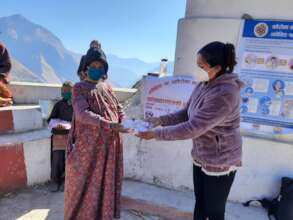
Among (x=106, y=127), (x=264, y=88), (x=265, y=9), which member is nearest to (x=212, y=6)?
(x=265, y=9)

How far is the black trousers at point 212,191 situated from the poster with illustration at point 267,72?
1200mm

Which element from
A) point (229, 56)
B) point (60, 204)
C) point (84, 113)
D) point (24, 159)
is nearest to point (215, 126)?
point (229, 56)

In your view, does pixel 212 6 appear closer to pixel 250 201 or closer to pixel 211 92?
pixel 211 92

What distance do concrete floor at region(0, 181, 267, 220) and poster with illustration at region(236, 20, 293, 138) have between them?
0.96 meters

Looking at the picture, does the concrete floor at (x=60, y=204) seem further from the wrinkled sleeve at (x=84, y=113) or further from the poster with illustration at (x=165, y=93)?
the wrinkled sleeve at (x=84, y=113)

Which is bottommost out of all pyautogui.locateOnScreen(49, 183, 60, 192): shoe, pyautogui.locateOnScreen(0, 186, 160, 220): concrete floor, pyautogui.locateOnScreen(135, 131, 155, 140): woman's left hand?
pyautogui.locateOnScreen(0, 186, 160, 220): concrete floor

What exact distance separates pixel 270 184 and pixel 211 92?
Answer: 184 centimetres

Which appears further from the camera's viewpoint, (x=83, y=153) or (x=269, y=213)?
(x=269, y=213)

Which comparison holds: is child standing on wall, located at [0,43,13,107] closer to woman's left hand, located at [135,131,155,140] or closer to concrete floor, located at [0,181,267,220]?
concrete floor, located at [0,181,267,220]

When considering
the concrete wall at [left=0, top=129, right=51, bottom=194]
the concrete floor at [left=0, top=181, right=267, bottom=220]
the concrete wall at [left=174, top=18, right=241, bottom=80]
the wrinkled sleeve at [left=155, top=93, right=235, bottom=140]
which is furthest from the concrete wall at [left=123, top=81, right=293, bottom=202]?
the wrinkled sleeve at [left=155, top=93, right=235, bottom=140]

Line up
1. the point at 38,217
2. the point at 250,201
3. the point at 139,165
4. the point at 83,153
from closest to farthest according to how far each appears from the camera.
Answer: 1. the point at 83,153
2. the point at 38,217
3. the point at 250,201
4. the point at 139,165

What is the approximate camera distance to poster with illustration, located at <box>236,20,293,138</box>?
240 centimetres

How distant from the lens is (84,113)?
180 centimetres

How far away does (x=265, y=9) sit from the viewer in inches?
95.2
